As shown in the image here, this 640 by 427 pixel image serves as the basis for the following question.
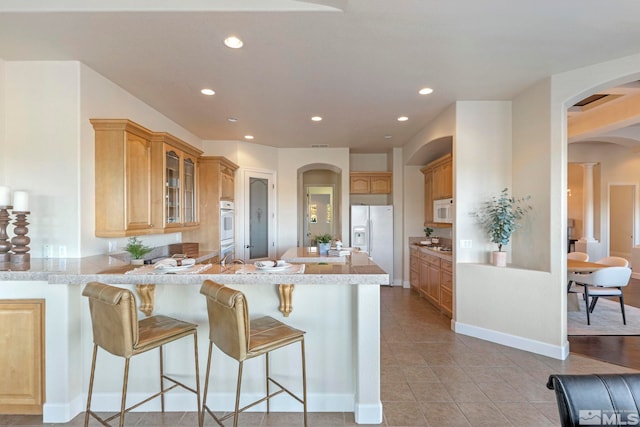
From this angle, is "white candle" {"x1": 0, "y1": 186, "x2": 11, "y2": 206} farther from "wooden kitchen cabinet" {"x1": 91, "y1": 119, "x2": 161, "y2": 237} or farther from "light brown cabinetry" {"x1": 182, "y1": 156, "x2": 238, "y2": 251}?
"light brown cabinetry" {"x1": 182, "y1": 156, "x2": 238, "y2": 251}

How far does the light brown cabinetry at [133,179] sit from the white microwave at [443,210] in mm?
3855

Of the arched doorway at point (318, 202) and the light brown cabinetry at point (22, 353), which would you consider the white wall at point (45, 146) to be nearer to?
the light brown cabinetry at point (22, 353)

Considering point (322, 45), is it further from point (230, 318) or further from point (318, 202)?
point (318, 202)

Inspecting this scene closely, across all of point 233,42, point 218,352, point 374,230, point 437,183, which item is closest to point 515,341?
point 437,183

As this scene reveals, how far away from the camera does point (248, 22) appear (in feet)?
7.41

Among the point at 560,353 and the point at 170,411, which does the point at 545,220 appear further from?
the point at 170,411

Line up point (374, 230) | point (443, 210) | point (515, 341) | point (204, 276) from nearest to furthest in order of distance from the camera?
1. point (204, 276)
2. point (515, 341)
3. point (443, 210)
4. point (374, 230)

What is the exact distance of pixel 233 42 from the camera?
98.5 inches

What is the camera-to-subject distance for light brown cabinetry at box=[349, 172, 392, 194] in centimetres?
659

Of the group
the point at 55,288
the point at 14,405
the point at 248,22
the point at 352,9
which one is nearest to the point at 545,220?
the point at 352,9

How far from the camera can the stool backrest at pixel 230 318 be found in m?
1.72

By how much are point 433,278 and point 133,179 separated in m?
4.26

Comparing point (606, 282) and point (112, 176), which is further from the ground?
point (112, 176)

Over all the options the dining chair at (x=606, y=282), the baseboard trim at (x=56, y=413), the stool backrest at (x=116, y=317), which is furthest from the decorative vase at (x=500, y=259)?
the baseboard trim at (x=56, y=413)
